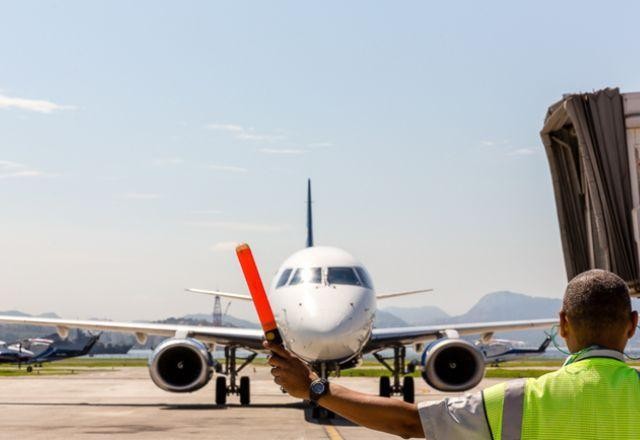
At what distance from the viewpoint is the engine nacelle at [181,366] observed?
19281 millimetres

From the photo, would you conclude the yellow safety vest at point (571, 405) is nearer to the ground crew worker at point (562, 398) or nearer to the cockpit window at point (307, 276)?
the ground crew worker at point (562, 398)

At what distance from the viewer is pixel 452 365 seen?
63.1 ft

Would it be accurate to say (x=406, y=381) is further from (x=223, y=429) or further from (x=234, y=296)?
(x=223, y=429)

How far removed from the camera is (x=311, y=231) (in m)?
27.6

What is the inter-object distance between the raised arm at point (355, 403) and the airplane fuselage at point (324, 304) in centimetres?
1173

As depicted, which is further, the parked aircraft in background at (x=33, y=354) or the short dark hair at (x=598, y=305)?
the parked aircraft in background at (x=33, y=354)

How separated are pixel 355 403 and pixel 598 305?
707 millimetres

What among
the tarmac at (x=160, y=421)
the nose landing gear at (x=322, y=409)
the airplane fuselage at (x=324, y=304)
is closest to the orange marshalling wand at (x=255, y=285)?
the tarmac at (x=160, y=421)

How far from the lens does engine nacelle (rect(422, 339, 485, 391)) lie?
18.7m

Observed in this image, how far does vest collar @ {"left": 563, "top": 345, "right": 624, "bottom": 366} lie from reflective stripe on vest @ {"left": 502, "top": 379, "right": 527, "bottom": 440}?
8.0 inches

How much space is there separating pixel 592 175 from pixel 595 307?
4.93 m

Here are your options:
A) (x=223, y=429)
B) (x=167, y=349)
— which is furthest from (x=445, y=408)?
(x=167, y=349)

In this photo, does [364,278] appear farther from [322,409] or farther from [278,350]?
[278,350]

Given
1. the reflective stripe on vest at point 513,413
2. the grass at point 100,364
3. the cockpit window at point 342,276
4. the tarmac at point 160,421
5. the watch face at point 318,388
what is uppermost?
the cockpit window at point 342,276
